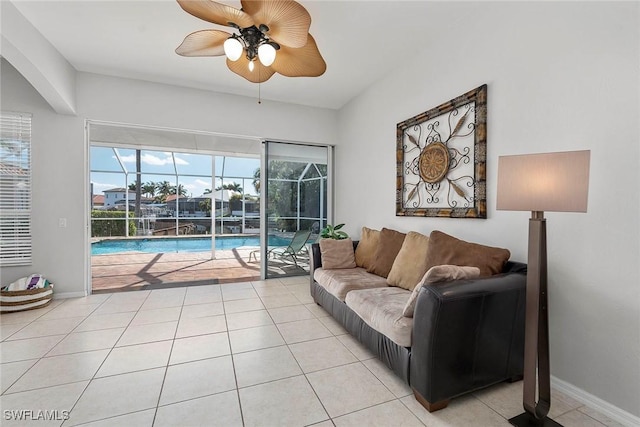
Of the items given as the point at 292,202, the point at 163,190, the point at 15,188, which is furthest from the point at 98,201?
the point at 292,202

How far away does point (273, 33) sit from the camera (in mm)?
1853

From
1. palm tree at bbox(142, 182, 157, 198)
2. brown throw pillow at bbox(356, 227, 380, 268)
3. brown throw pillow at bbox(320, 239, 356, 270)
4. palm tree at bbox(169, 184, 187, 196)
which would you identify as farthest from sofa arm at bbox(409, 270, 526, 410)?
palm tree at bbox(142, 182, 157, 198)

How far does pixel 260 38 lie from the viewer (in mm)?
1946

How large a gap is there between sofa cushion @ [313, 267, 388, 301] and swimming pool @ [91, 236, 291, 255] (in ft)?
19.2

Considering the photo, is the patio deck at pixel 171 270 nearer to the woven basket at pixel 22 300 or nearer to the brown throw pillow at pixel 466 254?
the woven basket at pixel 22 300

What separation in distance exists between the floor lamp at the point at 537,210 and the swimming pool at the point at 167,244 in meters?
7.77

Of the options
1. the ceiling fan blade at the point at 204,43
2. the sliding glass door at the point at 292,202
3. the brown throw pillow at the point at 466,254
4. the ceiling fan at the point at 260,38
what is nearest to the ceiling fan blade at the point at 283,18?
the ceiling fan at the point at 260,38

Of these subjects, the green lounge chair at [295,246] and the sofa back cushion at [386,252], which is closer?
the sofa back cushion at [386,252]

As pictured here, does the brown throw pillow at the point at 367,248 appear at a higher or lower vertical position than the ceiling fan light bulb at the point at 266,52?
lower

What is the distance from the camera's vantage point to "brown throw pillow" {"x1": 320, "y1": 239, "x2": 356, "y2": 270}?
327 cm

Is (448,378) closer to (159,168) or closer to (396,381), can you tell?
(396,381)

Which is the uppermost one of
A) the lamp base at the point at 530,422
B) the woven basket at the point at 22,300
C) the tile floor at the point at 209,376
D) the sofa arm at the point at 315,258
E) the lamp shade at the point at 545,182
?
the lamp shade at the point at 545,182

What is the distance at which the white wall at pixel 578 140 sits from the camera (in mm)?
1491

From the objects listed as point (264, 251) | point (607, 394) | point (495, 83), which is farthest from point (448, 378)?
point (264, 251)
